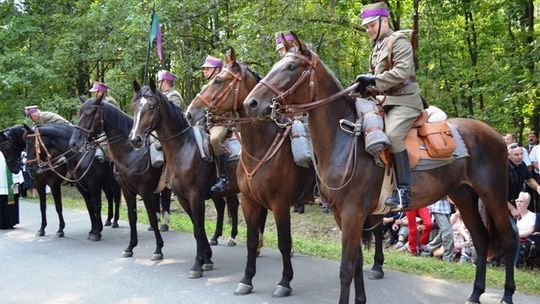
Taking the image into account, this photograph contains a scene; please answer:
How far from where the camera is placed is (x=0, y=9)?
80.2ft

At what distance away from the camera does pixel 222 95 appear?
6641 millimetres

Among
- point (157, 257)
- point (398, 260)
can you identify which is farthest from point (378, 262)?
point (157, 257)

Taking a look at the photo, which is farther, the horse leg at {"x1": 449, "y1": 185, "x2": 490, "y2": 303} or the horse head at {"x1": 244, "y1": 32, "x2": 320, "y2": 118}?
the horse leg at {"x1": 449, "y1": 185, "x2": 490, "y2": 303}

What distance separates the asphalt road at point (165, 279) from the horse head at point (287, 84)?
2543 millimetres

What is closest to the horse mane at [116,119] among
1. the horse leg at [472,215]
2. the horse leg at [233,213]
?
the horse leg at [233,213]

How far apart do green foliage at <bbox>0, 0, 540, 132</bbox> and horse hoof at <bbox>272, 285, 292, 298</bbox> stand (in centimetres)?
889

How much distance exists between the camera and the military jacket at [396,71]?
208 inches

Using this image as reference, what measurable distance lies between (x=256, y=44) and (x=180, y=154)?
7314 millimetres

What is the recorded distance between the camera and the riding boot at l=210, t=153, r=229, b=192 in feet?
26.6

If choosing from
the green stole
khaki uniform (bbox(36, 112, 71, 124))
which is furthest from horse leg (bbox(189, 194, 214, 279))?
khaki uniform (bbox(36, 112, 71, 124))

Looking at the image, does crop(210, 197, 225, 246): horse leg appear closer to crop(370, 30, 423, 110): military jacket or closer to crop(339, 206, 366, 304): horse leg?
crop(339, 206, 366, 304): horse leg

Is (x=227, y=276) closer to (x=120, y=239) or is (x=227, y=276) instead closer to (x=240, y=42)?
(x=120, y=239)

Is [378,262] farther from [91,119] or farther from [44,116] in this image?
[44,116]

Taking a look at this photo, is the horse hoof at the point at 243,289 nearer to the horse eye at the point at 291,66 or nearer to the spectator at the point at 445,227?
the horse eye at the point at 291,66
